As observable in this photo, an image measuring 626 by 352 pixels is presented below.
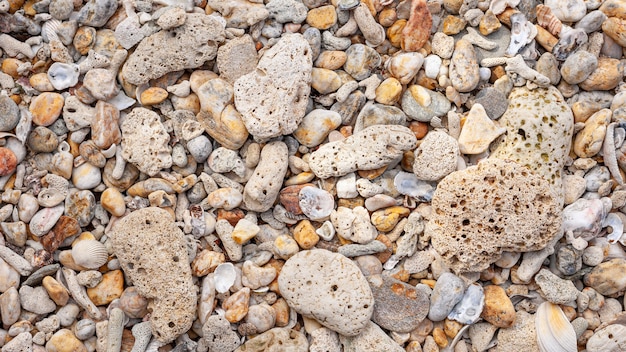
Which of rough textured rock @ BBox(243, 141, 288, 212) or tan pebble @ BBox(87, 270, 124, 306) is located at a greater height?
rough textured rock @ BBox(243, 141, 288, 212)

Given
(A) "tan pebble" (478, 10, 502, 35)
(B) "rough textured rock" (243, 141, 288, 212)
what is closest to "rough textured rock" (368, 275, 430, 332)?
(B) "rough textured rock" (243, 141, 288, 212)

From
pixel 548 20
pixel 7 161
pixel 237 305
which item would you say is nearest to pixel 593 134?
pixel 548 20

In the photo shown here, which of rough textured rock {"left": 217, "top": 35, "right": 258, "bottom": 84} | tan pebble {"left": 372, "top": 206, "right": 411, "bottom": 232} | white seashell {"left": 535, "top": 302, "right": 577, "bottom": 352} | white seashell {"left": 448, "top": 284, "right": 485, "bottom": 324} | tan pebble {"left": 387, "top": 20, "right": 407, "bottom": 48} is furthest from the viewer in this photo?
tan pebble {"left": 387, "top": 20, "right": 407, "bottom": 48}

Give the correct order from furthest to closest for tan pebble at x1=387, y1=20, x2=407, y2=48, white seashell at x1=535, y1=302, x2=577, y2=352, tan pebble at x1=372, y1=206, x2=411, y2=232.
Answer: tan pebble at x1=387, y1=20, x2=407, y2=48 < tan pebble at x1=372, y1=206, x2=411, y2=232 < white seashell at x1=535, y1=302, x2=577, y2=352

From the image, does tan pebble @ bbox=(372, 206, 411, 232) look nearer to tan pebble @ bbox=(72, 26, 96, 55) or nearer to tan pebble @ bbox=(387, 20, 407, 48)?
A: tan pebble @ bbox=(387, 20, 407, 48)

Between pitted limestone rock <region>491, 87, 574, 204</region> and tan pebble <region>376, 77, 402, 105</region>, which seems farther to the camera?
tan pebble <region>376, 77, 402, 105</region>

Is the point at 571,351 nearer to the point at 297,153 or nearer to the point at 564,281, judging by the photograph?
the point at 564,281

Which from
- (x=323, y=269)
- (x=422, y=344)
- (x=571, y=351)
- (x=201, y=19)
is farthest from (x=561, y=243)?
(x=201, y=19)
